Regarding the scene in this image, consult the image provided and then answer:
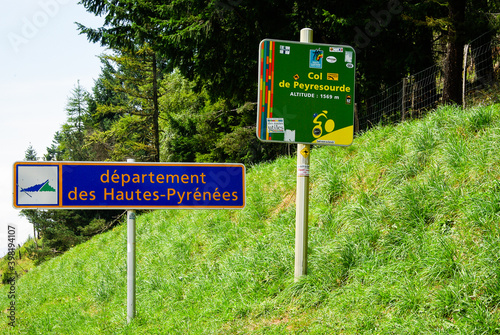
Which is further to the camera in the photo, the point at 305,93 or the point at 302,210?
the point at 302,210

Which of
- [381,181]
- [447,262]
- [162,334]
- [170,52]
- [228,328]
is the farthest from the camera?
[170,52]

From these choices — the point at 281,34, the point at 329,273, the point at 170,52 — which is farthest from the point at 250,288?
the point at 170,52

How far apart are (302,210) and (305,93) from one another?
1.29 m

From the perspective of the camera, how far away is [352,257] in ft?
14.4

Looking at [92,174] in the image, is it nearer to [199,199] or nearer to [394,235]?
[199,199]

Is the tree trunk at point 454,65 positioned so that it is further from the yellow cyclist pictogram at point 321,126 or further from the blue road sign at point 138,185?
the blue road sign at point 138,185

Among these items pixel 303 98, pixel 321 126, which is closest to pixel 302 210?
pixel 321 126

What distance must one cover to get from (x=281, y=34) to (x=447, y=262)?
27.7 ft

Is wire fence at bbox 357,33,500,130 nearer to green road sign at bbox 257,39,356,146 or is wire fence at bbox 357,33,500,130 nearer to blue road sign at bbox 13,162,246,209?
green road sign at bbox 257,39,356,146

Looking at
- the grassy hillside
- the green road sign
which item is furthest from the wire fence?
the green road sign

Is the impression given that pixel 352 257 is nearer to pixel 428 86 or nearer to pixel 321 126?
pixel 321 126

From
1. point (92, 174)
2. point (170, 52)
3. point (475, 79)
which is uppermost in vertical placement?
point (170, 52)

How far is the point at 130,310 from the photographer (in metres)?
5.05

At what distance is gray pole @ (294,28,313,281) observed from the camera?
4484mm
